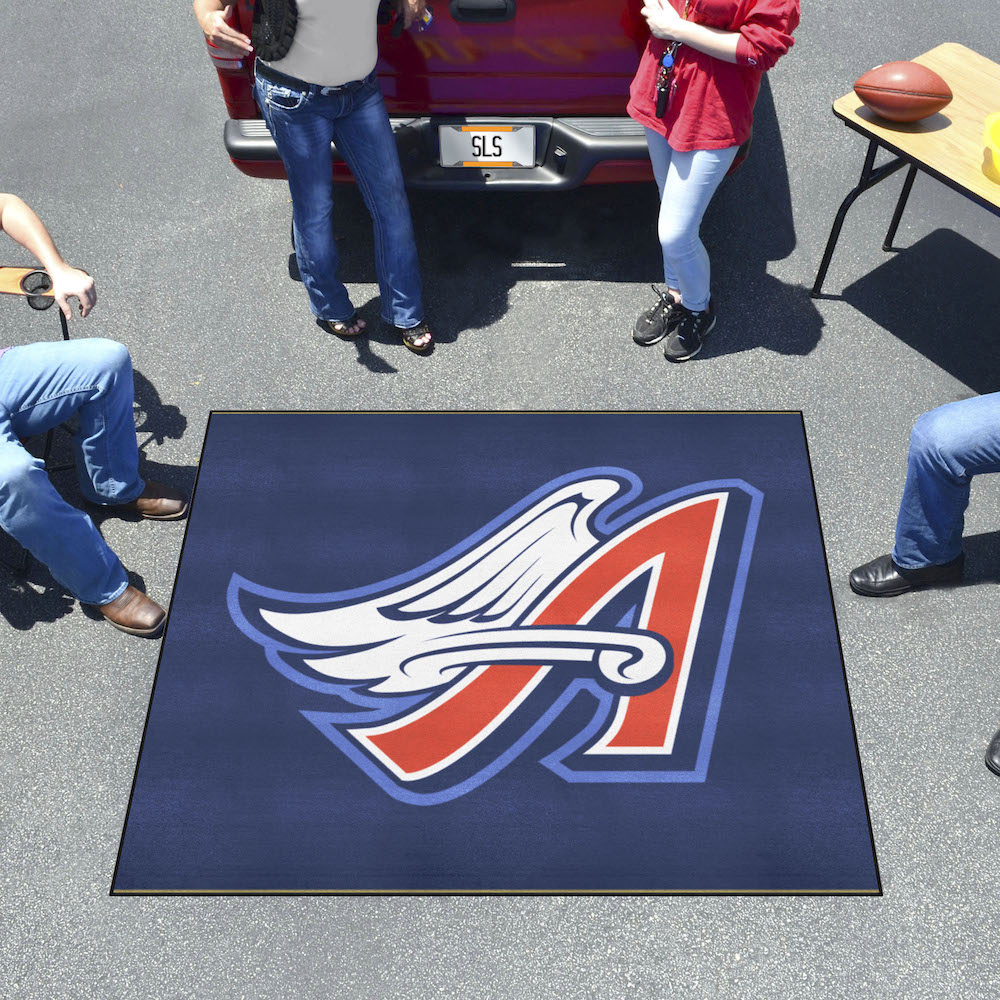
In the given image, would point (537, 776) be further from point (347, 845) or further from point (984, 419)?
point (984, 419)

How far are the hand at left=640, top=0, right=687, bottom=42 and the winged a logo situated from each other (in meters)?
1.35

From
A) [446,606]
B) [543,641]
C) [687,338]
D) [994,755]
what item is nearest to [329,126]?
[687,338]

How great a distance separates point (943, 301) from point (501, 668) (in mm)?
2287

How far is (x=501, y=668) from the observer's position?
306cm

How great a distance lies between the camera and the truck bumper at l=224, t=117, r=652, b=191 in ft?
11.5

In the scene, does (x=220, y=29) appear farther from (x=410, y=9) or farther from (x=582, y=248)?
(x=582, y=248)

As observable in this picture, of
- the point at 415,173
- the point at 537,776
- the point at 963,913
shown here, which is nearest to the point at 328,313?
the point at 415,173

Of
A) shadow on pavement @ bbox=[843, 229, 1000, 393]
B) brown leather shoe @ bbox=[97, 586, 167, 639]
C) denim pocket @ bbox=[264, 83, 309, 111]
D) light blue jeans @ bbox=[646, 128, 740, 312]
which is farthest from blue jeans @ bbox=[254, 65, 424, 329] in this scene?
shadow on pavement @ bbox=[843, 229, 1000, 393]

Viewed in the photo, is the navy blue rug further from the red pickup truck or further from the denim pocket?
the denim pocket

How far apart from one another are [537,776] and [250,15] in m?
2.49

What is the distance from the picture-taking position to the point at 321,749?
2.92 m

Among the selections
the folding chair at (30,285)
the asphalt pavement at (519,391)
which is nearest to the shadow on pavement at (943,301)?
the asphalt pavement at (519,391)

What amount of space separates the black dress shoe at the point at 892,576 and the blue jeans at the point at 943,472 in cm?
3

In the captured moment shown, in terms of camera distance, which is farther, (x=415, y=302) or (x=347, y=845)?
(x=415, y=302)
